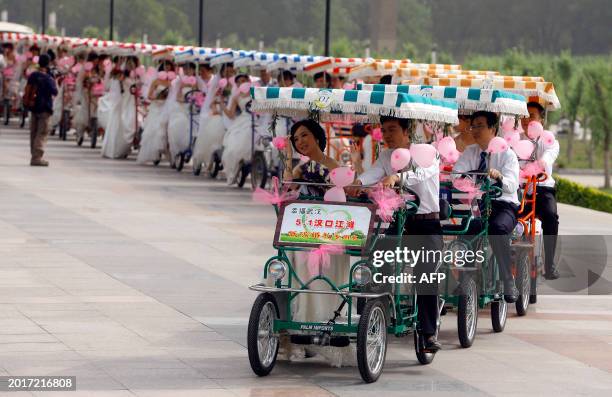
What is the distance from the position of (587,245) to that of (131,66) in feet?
42.5

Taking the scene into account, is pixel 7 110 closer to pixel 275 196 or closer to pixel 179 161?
pixel 179 161

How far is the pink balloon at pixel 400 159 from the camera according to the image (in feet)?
33.6

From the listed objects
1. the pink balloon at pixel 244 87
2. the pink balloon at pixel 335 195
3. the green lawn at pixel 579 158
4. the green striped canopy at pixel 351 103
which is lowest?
the green lawn at pixel 579 158

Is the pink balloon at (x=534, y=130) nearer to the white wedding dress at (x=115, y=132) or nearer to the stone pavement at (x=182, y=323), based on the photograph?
the stone pavement at (x=182, y=323)

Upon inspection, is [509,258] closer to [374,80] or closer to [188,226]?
[188,226]

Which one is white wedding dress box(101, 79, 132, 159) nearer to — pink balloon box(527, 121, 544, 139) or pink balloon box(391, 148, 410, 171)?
pink balloon box(527, 121, 544, 139)

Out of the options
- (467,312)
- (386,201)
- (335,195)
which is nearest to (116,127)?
(467,312)

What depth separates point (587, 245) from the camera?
18.5m

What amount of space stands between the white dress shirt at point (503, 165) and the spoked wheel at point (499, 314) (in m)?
0.83

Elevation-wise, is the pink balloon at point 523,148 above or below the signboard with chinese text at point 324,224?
above

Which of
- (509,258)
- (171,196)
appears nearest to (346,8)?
(171,196)

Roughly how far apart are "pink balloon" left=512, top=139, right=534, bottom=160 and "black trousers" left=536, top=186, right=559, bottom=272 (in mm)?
1371

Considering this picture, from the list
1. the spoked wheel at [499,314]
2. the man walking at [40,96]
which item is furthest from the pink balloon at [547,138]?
the man walking at [40,96]

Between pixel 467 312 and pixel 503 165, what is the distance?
4.96ft
